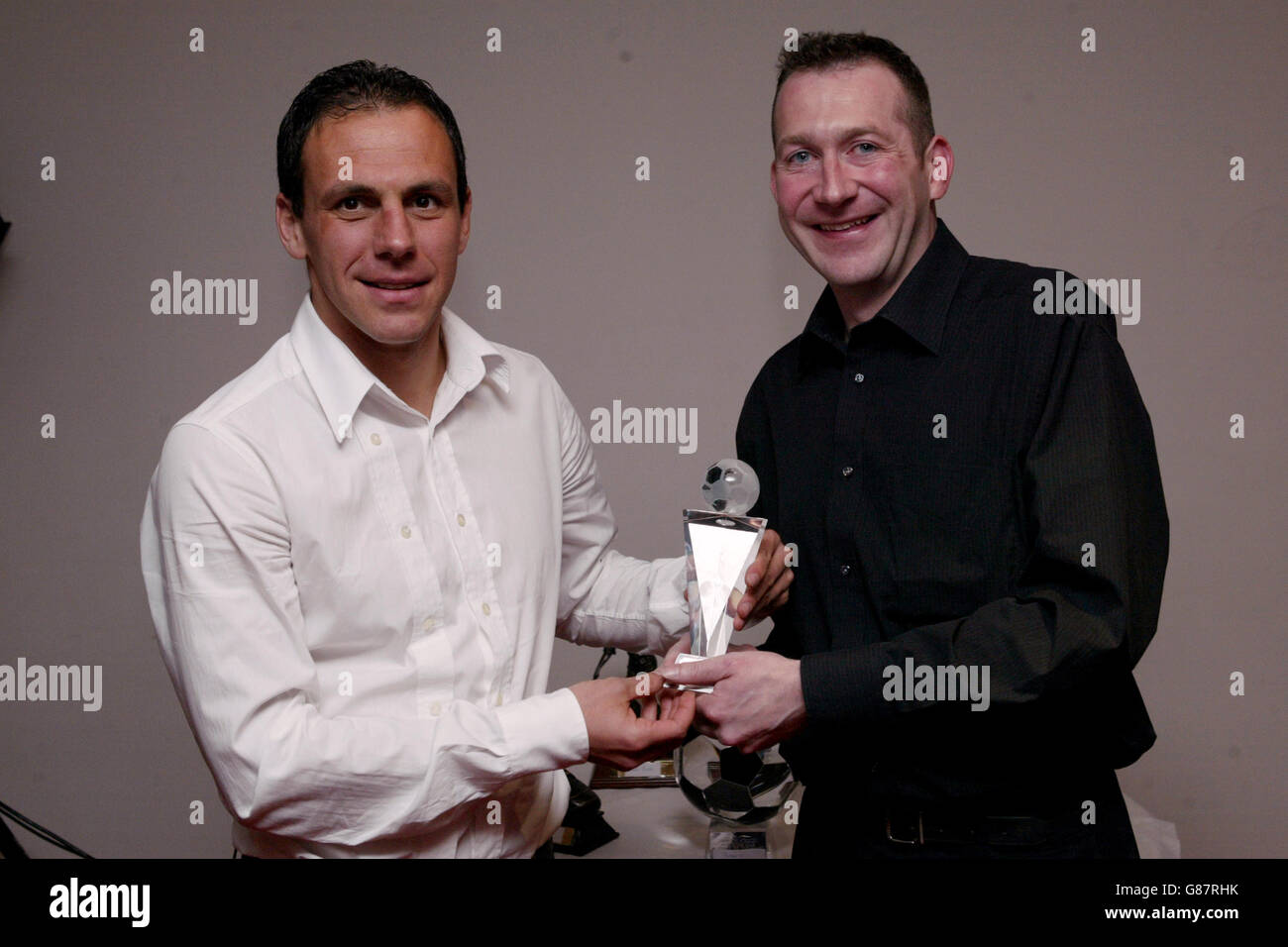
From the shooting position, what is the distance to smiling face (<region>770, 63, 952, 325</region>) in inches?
69.9

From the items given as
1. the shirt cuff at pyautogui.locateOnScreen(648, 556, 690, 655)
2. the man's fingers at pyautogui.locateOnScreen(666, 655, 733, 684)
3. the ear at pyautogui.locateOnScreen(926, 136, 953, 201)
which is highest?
the ear at pyautogui.locateOnScreen(926, 136, 953, 201)

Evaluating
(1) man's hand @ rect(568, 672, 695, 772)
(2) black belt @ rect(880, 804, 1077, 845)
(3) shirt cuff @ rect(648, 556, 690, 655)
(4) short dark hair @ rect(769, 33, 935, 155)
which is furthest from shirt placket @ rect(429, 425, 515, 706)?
(4) short dark hair @ rect(769, 33, 935, 155)

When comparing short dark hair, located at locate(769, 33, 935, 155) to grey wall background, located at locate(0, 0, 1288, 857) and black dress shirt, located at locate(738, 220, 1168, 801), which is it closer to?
black dress shirt, located at locate(738, 220, 1168, 801)

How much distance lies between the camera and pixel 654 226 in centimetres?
298

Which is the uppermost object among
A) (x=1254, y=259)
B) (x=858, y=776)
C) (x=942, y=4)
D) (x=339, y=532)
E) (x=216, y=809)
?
(x=942, y=4)

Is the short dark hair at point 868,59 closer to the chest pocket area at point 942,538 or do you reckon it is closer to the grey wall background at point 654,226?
the chest pocket area at point 942,538

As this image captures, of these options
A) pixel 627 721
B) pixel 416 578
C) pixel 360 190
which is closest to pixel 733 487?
pixel 627 721

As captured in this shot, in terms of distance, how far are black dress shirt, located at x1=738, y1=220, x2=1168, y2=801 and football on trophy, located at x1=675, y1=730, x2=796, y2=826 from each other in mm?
385

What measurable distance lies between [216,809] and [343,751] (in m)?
1.69

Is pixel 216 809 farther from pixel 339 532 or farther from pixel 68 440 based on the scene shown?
pixel 339 532

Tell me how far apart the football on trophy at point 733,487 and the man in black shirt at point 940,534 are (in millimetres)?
115

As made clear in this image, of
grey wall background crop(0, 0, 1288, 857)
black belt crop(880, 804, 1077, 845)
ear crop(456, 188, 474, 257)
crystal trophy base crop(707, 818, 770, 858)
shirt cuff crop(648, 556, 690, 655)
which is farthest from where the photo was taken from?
grey wall background crop(0, 0, 1288, 857)

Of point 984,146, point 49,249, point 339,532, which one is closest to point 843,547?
point 339,532

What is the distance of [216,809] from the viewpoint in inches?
120
